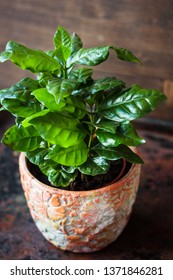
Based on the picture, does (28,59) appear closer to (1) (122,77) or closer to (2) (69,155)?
(2) (69,155)

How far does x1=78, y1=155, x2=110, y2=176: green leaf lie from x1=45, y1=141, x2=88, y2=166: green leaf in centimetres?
3

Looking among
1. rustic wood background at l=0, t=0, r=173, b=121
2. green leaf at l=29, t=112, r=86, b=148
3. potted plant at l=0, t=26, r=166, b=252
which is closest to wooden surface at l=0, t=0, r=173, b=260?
rustic wood background at l=0, t=0, r=173, b=121

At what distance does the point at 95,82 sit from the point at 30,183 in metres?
0.25

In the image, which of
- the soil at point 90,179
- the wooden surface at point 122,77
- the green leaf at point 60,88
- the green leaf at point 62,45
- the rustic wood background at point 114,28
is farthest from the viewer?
the rustic wood background at point 114,28

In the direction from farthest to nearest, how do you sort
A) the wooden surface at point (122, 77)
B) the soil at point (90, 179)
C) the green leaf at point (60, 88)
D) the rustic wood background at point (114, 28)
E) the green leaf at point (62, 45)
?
the rustic wood background at point (114, 28), the wooden surface at point (122, 77), the soil at point (90, 179), the green leaf at point (62, 45), the green leaf at point (60, 88)

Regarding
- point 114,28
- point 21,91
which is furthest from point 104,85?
point 114,28

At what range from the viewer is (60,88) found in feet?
2.38

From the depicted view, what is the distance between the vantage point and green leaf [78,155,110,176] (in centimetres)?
83

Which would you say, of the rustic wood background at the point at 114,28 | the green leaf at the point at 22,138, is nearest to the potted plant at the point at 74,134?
the green leaf at the point at 22,138

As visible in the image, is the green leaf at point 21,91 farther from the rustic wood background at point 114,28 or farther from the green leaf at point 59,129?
the rustic wood background at point 114,28

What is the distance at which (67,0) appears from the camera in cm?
139

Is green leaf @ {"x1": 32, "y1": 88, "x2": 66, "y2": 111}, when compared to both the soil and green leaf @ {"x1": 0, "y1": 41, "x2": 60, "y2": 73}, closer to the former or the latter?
green leaf @ {"x1": 0, "y1": 41, "x2": 60, "y2": 73}

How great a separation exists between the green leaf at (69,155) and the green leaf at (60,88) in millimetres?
108

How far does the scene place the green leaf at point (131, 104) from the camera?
78 centimetres
